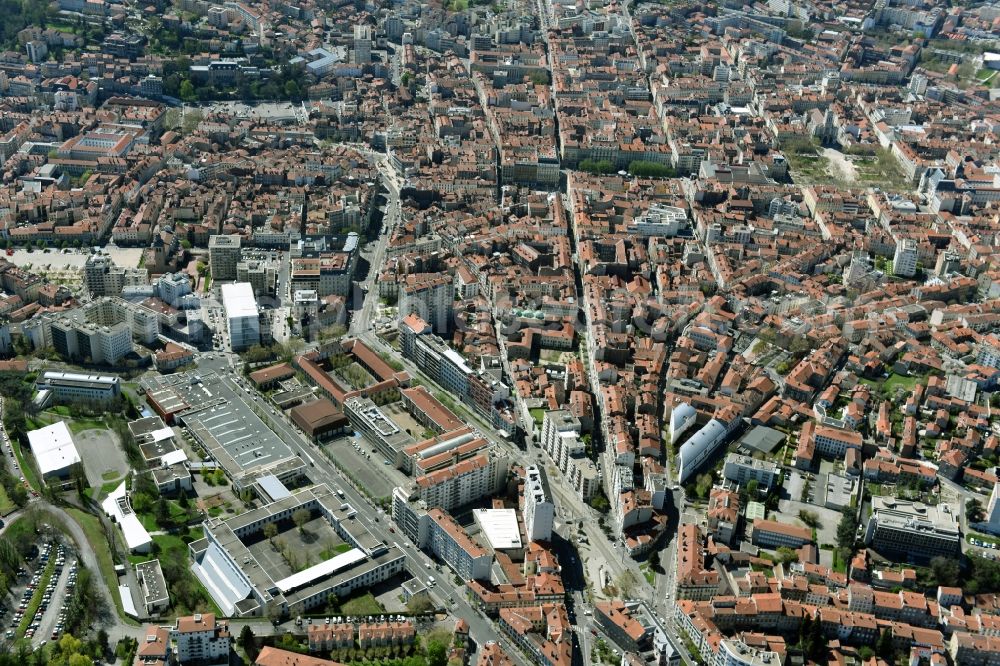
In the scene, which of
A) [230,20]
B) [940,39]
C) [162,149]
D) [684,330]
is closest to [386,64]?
[230,20]

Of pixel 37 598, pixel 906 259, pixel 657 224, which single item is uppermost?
pixel 657 224

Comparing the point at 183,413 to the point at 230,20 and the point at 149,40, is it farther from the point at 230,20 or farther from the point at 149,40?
the point at 230,20

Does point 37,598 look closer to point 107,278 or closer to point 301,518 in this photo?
point 301,518

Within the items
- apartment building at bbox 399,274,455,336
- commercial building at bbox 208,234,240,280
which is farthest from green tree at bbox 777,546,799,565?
commercial building at bbox 208,234,240,280

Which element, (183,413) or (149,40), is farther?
(149,40)

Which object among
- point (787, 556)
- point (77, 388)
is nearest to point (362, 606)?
point (787, 556)
